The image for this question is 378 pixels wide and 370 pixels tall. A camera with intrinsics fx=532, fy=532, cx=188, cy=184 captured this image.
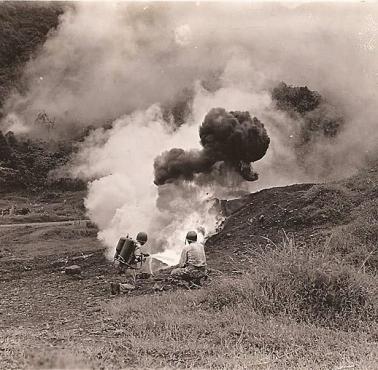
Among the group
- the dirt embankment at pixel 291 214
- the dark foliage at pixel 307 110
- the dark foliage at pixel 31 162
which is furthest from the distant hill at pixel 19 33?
the dirt embankment at pixel 291 214

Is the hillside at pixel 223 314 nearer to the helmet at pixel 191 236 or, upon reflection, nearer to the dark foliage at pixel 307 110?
the helmet at pixel 191 236

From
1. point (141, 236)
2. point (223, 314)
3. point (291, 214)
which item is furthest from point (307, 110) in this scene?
point (223, 314)

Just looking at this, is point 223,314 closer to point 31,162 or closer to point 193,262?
point 193,262

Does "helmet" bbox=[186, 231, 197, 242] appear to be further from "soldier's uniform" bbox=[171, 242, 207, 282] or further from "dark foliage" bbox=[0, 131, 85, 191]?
"dark foliage" bbox=[0, 131, 85, 191]

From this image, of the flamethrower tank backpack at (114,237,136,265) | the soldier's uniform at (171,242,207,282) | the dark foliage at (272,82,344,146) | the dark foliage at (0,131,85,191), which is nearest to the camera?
the soldier's uniform at (171,242,207,282)

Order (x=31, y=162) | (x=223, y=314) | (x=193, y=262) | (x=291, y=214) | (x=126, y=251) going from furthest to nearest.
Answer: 1. (x=31, y=162)
2. (x=291, y=214)
3. (x=126, y=251)
4. (x=193, y=262)
5. (x=223, y=314)

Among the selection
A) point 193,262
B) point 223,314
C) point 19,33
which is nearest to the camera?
point 223,314

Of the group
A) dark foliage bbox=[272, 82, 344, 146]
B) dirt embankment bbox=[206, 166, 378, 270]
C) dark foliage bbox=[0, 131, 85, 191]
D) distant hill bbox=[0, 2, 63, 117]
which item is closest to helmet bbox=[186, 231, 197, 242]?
dirt embankment bbox=[206, 166, 378, 270]

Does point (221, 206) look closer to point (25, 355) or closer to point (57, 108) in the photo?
point (25, 355)

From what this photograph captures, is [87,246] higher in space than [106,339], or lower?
higher

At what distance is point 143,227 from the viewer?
57.7 ft

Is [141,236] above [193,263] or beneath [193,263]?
above

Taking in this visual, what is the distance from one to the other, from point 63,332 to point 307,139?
24.0m

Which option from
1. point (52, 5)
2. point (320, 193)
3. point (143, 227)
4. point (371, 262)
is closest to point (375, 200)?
point (320, 193)
